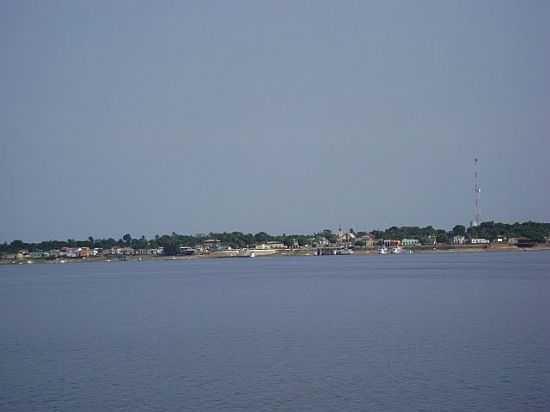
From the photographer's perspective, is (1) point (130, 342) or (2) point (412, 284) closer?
(1) point (130, 342)

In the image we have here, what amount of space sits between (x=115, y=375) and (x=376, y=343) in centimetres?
1081

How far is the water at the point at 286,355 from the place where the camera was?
25.0 m

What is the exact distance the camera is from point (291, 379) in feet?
90.3

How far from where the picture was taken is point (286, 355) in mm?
32281

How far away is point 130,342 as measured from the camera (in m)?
38.0

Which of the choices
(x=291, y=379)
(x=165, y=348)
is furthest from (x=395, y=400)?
(x=165, y=348)

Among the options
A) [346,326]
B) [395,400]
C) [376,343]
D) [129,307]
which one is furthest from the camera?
[129,307]

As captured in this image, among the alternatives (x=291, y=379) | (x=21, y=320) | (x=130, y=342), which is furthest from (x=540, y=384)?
(x=21, y=320)

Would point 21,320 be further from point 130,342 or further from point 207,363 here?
point 207,363

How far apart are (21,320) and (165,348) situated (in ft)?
Answer: 62.5

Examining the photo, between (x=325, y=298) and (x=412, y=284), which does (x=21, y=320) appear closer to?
(x=325, y=298)

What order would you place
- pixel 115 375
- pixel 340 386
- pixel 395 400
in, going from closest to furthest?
pixel 395 400 < pixel 340 386 < pixel 115 375

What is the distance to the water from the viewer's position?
25.0 meters

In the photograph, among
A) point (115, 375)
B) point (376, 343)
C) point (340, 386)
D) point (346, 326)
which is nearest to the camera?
point (340, 386)
